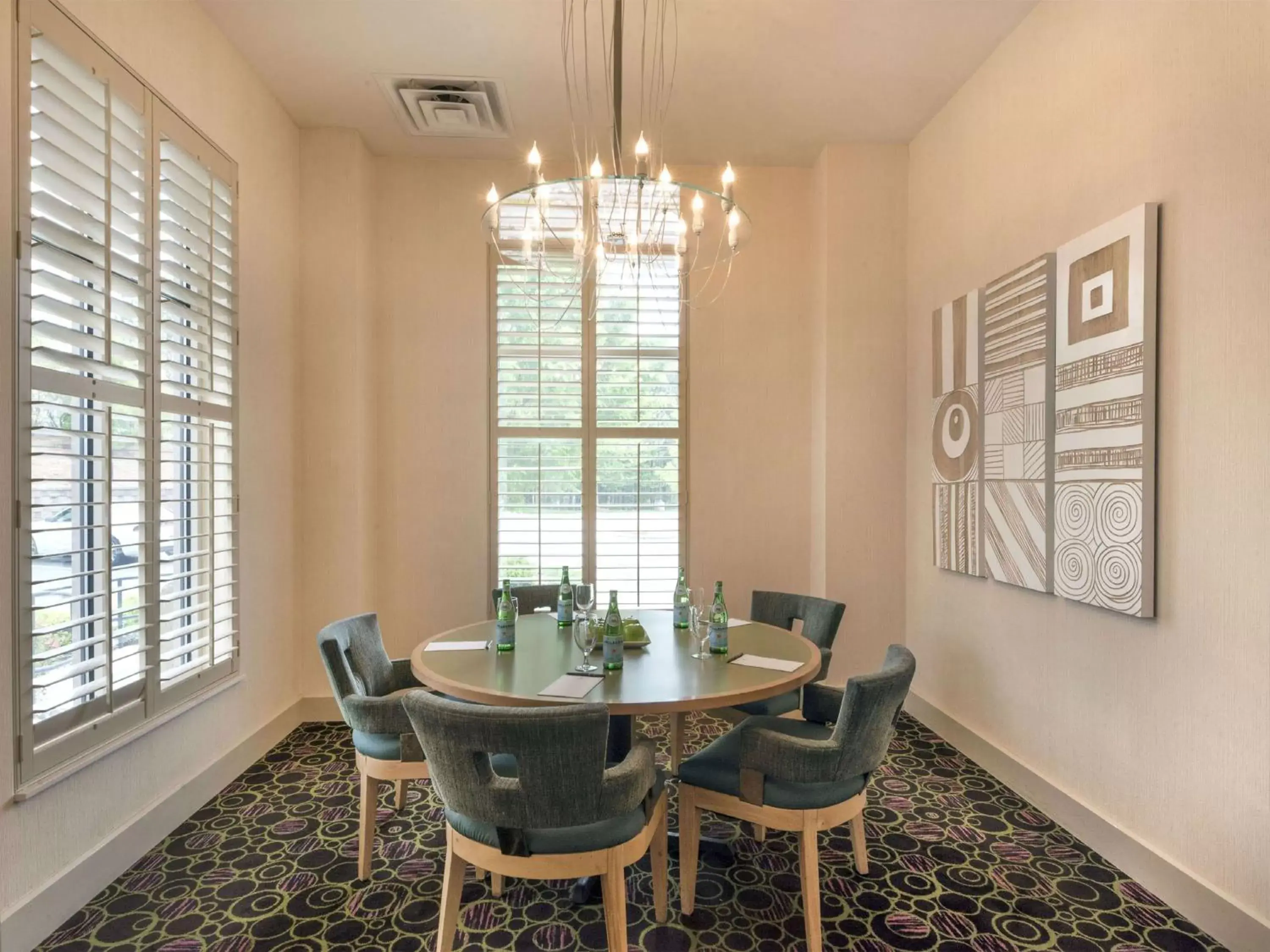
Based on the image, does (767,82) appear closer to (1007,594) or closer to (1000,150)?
(1000,150)

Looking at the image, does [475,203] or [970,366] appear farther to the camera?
[475,203]

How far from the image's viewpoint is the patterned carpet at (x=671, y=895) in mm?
2115

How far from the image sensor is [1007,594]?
320 centimetres

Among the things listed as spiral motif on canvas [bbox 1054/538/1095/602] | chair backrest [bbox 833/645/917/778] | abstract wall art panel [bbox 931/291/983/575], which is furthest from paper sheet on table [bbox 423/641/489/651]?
abstract wall art panel [bbox 931/291/983/575]

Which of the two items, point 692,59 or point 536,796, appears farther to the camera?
point 692,59

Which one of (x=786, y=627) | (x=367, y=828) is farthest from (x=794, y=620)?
(x=367, y=828)

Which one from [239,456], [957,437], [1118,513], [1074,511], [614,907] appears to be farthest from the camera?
[957,437]

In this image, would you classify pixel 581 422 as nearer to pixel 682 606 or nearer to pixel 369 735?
pixel 682 606

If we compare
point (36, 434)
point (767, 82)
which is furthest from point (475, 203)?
point (36, 434)

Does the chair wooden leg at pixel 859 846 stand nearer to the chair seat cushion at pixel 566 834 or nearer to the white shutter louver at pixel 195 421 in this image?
the chair seat cushion at pixel 566 834

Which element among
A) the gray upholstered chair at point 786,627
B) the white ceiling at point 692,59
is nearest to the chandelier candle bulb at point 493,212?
the white ceiling at point 692,59

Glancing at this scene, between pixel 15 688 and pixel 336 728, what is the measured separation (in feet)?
6.66

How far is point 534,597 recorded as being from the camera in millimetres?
3602

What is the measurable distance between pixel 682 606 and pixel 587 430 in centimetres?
176
